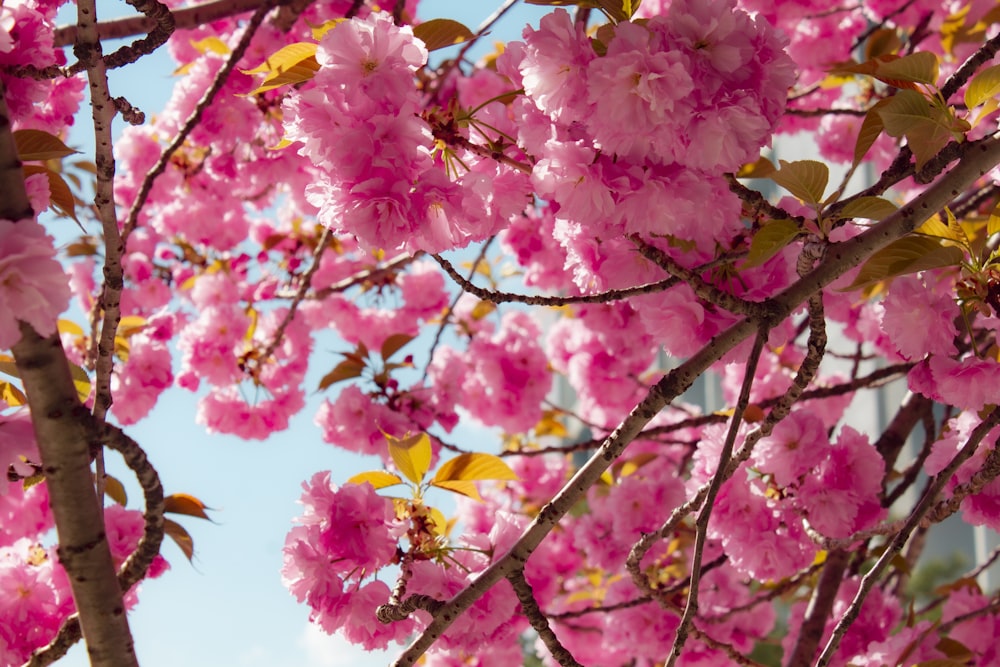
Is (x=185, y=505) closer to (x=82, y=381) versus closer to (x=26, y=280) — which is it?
(x=82, y=381)

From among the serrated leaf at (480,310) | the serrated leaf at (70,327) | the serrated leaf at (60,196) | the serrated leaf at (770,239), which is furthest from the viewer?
the serrated leaf at (480,310)

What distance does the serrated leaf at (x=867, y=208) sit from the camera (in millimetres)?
1033

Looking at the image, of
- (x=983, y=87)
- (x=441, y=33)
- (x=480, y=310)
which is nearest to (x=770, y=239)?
(x=983, y=87)

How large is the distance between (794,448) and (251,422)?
1.73 metres

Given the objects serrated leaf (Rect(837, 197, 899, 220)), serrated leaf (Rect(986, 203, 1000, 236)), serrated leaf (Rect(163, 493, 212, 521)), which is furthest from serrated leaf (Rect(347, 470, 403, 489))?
serrated leaf (Rect(986, 203, 1000, 236))

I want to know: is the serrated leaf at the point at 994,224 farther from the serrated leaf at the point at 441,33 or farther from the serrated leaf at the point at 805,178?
the serrated leaf at the point at 441,33

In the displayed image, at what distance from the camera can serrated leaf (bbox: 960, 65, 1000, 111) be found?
1.06m

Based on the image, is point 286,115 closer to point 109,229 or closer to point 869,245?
point 109,229

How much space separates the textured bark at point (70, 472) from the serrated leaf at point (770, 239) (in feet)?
2.44

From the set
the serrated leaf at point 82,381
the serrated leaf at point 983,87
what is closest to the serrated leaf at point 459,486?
the serrated leaf at point 82,381

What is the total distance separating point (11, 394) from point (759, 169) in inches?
54.9

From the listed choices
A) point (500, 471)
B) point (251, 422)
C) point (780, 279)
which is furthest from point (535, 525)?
point (251, 422)

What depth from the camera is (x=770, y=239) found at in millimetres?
999

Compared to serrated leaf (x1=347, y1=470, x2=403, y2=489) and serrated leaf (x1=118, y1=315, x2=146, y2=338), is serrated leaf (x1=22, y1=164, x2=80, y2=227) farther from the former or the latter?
serrated leaf (x1=118, y1=315, x2=146, y2=338)
